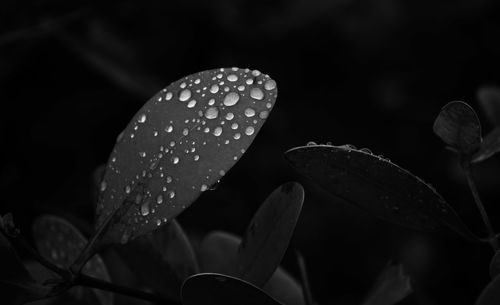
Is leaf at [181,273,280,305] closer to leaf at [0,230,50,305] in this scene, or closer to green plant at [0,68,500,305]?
green plant at [0,68,500,305]

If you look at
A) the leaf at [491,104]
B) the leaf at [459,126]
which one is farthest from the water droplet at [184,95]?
the leaf at [491,104]

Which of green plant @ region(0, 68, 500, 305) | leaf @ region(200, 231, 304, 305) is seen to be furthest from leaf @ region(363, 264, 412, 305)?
leaf @ region(200, 231, 304, 305)


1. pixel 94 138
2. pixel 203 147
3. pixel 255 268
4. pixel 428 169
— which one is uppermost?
pixel 203 147

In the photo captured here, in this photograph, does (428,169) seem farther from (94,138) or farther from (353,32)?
(94,138)

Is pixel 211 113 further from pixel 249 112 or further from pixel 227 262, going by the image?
pixel 227 262

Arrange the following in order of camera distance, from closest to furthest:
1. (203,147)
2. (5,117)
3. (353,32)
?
(203,147), (5,117), (353,32)

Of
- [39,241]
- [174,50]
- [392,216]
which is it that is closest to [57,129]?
[174,50]

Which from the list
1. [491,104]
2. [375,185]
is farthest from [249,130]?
[491,104]
